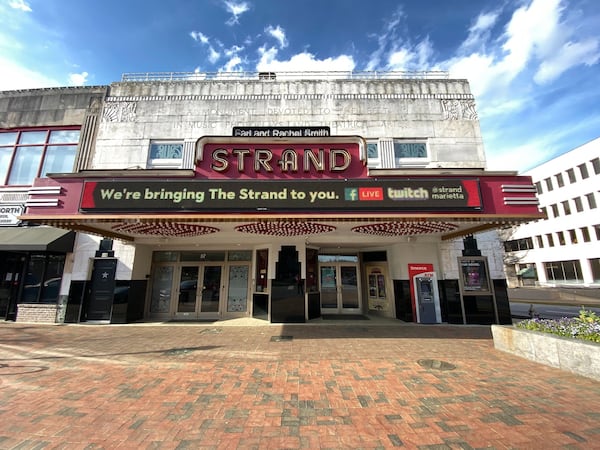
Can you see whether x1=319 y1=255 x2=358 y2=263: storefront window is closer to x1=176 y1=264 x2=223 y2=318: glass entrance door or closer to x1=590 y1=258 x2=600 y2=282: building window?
x1=176 y1=264 x2=223 y2=318: glass entrance door

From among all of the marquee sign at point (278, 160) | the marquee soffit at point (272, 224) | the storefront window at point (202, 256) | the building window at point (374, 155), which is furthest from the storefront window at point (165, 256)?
the building window at point (374, 155)

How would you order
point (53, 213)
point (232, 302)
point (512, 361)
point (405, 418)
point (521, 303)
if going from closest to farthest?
point (405, 418) → point (512, 361) → point (53, 213) → point (232, 302) → point (521, 303)

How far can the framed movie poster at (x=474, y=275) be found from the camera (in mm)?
10258

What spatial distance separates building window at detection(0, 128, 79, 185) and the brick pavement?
8.15 m

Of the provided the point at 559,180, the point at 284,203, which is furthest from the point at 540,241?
the point at 284,203

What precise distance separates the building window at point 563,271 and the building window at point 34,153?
48.6m

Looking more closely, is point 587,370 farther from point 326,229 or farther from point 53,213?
point 53,213

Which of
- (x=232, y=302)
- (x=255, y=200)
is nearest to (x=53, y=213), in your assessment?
(x=255, y=200)

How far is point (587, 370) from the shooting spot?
484cm

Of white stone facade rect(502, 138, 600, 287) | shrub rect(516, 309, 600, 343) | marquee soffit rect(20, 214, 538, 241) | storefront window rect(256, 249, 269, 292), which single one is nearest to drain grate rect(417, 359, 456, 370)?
shrub rect(516, 309, 600, 343)

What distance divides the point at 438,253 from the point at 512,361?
5.34m

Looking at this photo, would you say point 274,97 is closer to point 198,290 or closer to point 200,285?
point 200,285

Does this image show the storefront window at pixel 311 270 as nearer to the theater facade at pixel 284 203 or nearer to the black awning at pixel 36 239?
the theater facade at pixel 284 203

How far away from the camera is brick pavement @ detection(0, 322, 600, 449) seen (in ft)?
10.6
